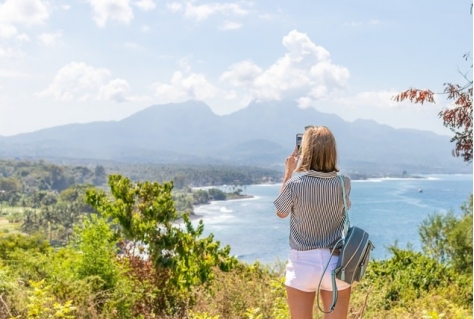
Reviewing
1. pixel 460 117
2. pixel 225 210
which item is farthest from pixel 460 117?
pixel 225 210

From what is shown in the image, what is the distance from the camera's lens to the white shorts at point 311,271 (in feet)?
7.16

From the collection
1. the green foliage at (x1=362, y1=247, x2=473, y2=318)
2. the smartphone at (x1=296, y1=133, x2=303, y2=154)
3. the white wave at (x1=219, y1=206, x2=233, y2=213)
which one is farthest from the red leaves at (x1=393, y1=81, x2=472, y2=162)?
the white wave at (x1=219, y1=206, x2=233, y2=213)

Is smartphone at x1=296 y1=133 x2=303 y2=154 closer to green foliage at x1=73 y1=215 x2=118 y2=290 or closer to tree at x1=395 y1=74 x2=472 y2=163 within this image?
green foliage at x1=73 y1=215 x2=118 y2=290

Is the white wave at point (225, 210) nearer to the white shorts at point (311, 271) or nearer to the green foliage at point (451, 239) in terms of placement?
the green foliage at point (451, 239)

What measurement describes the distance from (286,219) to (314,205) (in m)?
58.9

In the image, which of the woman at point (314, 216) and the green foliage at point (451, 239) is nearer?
the woman at point (314, 216)

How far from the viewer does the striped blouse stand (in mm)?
2213

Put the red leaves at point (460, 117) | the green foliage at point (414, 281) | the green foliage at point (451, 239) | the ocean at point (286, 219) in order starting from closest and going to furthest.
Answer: the red leaves at point (460, 117) → the green foliage at point (414, 281) → the green foliage at point (451, 239) → the ocean at point (286, 219)

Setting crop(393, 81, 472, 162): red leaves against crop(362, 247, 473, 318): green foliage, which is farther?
crop(362, 247, 473, 318): green foliage

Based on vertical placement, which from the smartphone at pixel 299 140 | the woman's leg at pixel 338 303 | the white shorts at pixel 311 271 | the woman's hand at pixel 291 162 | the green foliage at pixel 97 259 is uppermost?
the smartphone at pixel 299 140

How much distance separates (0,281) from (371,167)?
571 feet

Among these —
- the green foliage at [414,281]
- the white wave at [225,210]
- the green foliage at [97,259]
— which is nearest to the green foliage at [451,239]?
the green foliage at [414,281]

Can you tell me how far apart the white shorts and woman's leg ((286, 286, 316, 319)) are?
0.09ft

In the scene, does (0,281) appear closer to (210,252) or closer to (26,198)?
(210,252)
